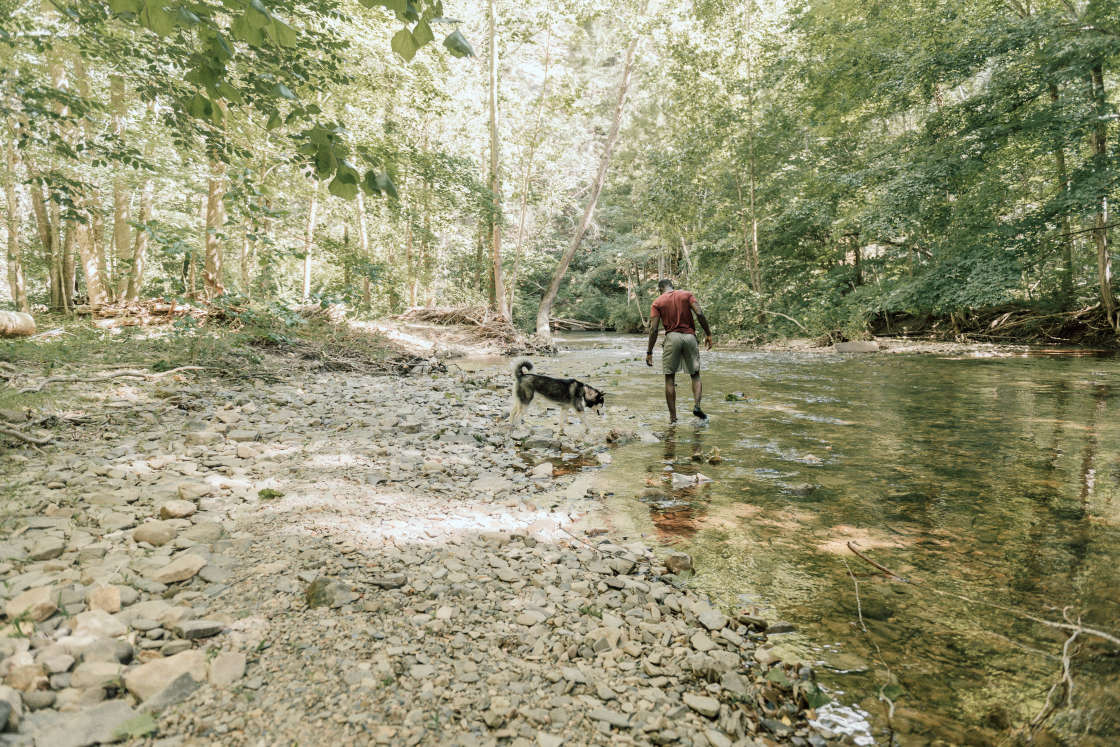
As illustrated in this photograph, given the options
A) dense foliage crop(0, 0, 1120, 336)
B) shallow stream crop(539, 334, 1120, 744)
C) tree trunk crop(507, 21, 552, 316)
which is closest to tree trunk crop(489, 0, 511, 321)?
dense foliage crop(0, 0, 1120, 336)

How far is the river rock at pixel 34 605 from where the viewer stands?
2.05 metres

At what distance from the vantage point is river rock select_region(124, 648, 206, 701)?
1814 mm

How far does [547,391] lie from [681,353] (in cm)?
254

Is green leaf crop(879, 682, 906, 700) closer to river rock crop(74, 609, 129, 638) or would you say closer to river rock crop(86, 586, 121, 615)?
river rock crop(74, 609, 129, 638)

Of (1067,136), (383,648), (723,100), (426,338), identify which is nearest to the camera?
(383,648)

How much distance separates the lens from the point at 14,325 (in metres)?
10.3

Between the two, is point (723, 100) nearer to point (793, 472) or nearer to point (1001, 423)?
point (1001, 423)

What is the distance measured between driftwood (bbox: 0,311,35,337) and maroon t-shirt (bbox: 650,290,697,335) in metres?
13.3

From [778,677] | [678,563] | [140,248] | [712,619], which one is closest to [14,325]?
[140,248]

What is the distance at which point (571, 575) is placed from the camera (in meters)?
3.17

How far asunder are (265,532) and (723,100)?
23491 millimetres

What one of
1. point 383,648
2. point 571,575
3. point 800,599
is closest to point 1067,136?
point 800,599

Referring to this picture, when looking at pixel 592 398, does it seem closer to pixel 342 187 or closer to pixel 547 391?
pixel 547 391

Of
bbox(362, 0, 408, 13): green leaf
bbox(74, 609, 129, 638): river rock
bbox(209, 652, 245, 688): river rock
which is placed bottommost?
bbox(209, 652, 245, 688): river rock
